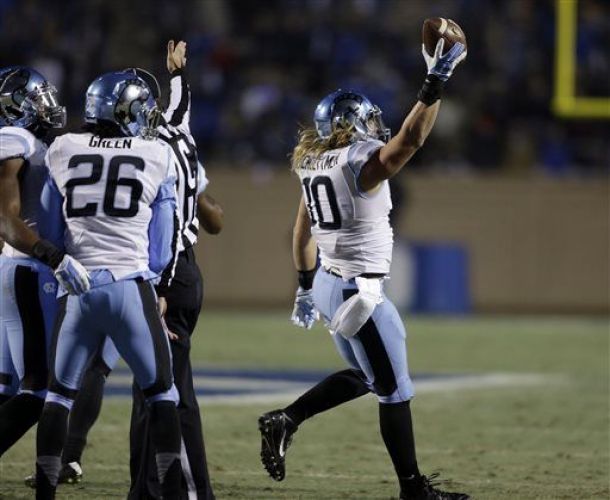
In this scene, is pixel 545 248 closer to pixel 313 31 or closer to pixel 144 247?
pixel 313 31

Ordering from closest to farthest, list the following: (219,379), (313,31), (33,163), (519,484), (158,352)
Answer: (158,352) < (33,163) < (519,484) < (219,379) < (313,31)

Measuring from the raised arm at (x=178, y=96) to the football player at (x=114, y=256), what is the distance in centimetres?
66

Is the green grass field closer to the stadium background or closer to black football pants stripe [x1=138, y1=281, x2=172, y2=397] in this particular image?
black football pants stripe [x1=138, y1=281, x2=172, y2=397]

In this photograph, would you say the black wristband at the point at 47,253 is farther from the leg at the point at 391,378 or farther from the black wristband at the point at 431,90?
the black wristband at the point at 431,90

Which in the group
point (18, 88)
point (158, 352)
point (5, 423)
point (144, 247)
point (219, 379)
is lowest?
point (219, 379)

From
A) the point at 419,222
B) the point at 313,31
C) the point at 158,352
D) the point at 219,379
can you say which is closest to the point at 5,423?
the point at 158,352

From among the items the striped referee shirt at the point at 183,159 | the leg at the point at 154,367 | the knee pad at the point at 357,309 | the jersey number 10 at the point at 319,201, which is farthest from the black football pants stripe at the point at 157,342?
the jersey number 10 at the point at 319,201

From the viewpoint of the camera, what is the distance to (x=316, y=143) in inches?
242

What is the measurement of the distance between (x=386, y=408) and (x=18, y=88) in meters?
2.03

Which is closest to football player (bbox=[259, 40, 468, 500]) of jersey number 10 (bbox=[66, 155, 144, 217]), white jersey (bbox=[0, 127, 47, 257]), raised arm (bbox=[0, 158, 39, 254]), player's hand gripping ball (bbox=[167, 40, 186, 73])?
player's hand gripping ball (bbox=[167, 40, 186, 73])

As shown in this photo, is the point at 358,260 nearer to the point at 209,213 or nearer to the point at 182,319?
the point at 209,213

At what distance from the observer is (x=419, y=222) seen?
18.4 meters

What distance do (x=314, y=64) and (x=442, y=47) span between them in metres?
13.6

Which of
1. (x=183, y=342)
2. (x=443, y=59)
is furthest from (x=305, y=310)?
(x=443, y=59)
